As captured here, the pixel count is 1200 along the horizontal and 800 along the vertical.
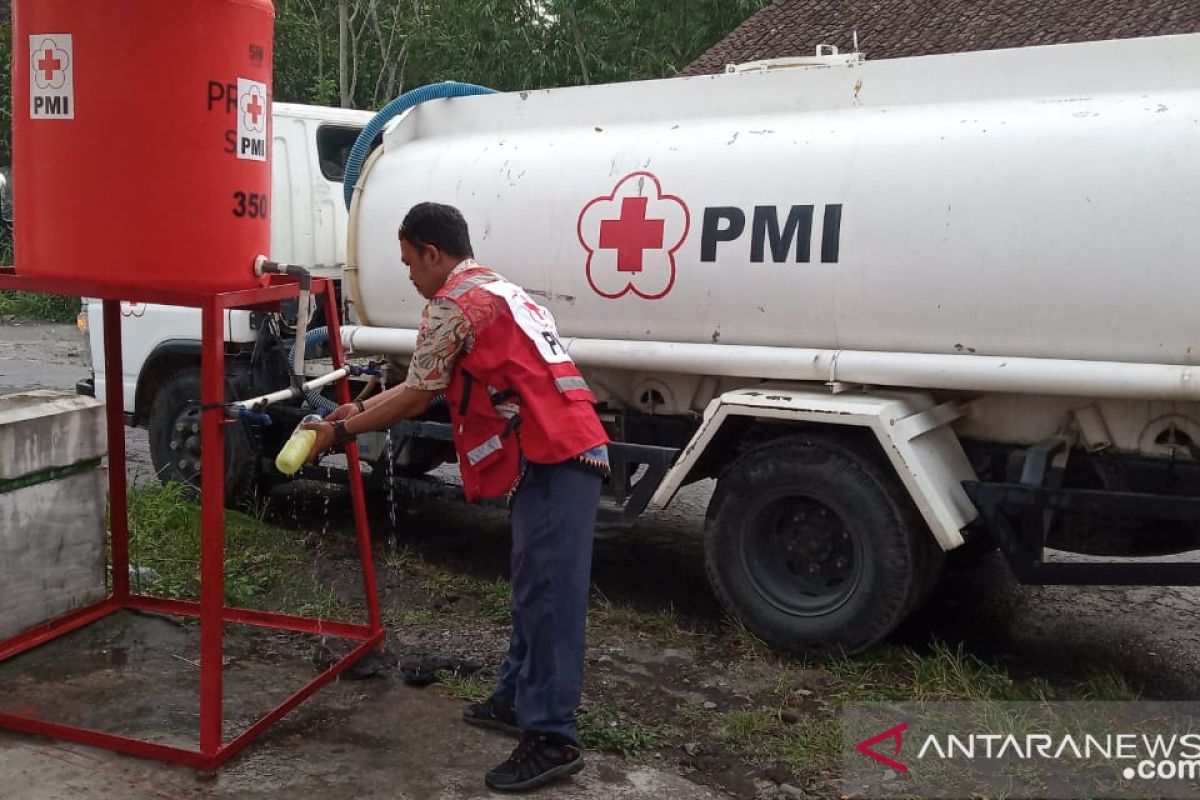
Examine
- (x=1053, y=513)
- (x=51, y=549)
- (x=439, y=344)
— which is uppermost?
(x=439, y=344)

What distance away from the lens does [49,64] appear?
3.39 meters

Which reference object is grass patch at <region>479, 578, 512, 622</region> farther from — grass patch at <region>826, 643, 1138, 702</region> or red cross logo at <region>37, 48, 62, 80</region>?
red cross logo at <region>37, 48, 62, 80</region>

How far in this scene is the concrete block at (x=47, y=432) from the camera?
428cm

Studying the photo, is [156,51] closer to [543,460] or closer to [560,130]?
[543,460]

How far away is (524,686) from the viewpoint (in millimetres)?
3512

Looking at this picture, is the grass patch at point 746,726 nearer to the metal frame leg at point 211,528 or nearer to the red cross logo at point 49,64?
the metal frame leg at point 211,528

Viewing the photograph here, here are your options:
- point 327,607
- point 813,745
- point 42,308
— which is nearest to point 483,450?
point 813,745

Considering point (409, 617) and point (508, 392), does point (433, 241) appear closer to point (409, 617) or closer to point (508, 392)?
point (508, 392)

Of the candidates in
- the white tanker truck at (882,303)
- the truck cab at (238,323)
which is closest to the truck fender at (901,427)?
the white tanker truck at (882,303)

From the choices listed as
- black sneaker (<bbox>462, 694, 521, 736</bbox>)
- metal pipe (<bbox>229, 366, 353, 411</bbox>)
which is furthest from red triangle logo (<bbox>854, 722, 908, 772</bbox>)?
metal pipe (<bbox>229, 366, 353, 411</bbox>)

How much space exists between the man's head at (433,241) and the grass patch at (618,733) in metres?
1.52

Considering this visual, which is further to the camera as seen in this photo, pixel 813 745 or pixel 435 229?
pixel 813 745

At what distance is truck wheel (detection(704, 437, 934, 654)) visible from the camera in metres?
4.29

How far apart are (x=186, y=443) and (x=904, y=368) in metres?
3.98
